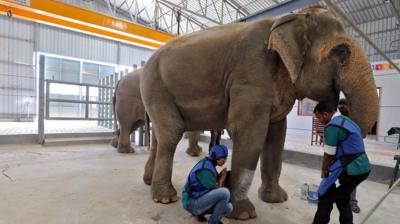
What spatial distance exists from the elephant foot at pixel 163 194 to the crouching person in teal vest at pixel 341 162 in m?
1.38

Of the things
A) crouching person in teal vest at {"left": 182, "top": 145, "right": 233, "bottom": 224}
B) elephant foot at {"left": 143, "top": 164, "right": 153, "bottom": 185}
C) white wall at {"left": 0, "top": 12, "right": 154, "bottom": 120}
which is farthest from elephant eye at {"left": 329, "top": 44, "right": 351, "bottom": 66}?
white wall at {"left": 0, "top": 12, "right": 154, "bottom": 120}

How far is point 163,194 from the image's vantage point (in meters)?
2.67

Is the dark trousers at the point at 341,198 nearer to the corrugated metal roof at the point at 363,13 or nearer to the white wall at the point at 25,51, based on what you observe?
the corrugated metal roof at the point at 363,13

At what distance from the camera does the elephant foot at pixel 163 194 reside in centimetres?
266

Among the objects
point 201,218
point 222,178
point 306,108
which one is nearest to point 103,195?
point 201,218

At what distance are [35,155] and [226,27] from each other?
15.0 ft

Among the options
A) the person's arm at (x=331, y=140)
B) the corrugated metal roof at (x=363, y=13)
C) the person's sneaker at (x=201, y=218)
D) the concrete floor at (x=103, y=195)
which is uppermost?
the corrugated metal roof at (x=363, y=13)

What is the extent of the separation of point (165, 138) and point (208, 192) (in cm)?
93

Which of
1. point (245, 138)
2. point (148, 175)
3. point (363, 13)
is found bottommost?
point (148, 175)

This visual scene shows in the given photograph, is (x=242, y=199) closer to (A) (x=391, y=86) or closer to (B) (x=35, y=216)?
(B) (x=35, y=216)

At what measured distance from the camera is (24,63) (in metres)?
14.2

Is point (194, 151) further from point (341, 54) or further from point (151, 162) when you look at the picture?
point (341, 54)

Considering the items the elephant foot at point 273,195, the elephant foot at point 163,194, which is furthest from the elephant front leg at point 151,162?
the elephant foot at point 273,195

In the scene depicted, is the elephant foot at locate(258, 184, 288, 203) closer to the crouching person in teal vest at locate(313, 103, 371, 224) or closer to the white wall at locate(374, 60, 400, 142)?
the crouching person in teal vest at locate(313, 103, 371, 224)
